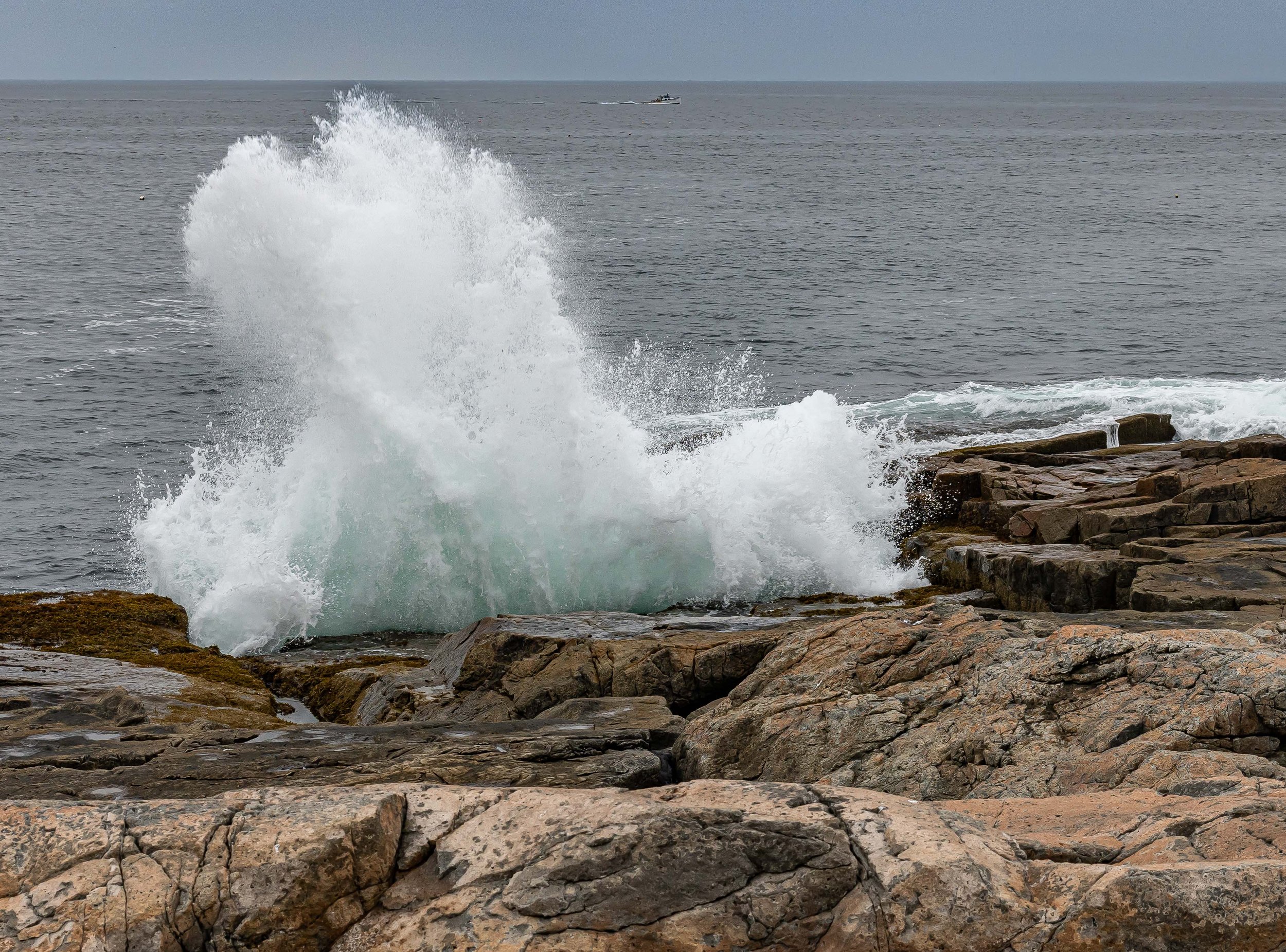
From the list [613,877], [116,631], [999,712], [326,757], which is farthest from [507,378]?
[613,877]

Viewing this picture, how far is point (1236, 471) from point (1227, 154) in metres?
117

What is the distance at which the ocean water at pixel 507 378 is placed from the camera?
17797 mm

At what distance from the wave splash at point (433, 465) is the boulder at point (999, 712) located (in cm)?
810

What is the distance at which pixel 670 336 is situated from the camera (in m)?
39.1

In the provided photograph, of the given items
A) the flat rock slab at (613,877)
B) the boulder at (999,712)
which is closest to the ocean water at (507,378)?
the boulder at (999,712)

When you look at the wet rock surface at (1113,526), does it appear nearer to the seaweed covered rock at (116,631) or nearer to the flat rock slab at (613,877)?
the flat rock slab at (613,877)

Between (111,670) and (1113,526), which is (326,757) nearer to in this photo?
(111,670)

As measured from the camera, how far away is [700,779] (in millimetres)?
6535

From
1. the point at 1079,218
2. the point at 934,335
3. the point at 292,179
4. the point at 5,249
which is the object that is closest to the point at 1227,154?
the point at 1079,218

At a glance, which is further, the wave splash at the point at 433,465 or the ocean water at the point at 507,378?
the ocean water at the point at 507,378

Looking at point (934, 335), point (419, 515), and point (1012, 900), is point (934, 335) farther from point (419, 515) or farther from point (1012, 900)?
point (1012, 900)

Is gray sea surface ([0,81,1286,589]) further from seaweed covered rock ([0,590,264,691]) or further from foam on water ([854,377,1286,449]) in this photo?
seaweed covered rock ([0,590,264,691])

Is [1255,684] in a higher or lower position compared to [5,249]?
lower

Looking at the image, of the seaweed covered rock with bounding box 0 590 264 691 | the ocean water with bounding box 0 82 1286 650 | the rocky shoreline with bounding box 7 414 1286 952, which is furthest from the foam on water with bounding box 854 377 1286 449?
the seaweed covered rock with bounding box 0 590 264 691
